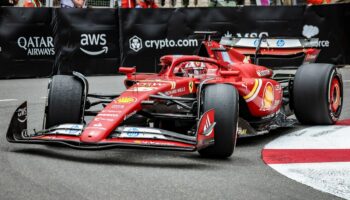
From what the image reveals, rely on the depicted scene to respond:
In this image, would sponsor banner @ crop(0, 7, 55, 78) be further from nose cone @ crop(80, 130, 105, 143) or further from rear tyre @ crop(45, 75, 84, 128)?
nose cone @ crop(80, 130, 105, 143)

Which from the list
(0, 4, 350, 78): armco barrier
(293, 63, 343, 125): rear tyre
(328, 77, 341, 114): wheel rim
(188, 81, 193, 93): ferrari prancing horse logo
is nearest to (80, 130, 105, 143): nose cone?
(188, 81, 193, 93): ferrari prancing horse logo

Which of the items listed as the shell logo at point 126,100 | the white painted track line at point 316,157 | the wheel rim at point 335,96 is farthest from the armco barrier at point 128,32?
the shell logo at point 126,100

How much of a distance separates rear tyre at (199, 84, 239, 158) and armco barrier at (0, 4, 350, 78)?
988 centimetres

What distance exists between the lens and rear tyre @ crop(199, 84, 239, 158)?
249 inches

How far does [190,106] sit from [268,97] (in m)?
1.15

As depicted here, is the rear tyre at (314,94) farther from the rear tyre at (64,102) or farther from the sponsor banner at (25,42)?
the sponsor banner at (25,42)

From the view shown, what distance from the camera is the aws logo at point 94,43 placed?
16297mm

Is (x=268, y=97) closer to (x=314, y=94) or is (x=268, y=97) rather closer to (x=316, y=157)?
(x=314, y=94)

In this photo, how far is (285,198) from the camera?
16.0 ft

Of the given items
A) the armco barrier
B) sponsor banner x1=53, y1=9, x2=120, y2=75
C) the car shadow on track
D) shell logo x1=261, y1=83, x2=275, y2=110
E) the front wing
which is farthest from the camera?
sponsor banner x1=53, y1=9, x2=120, y2=75

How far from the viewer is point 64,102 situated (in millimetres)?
6996

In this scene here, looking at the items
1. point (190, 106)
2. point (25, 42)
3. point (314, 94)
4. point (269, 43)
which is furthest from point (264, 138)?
point (25, 42)

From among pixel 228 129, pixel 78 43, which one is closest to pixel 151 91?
pixel 228 129

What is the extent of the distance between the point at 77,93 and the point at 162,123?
928 mm
